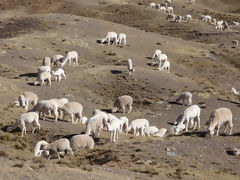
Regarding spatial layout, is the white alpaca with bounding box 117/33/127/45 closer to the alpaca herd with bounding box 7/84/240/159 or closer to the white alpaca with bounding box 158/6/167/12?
the alpaca herd with bounding box 7/84/240/159

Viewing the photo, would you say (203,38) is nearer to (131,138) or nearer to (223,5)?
(223,5)

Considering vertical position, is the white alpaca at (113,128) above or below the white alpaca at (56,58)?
below

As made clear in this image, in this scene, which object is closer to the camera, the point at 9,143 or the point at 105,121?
the point at 9,143

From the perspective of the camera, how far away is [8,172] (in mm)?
18219

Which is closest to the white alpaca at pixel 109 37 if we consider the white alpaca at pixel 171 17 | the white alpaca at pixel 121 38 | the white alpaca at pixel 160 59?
the white alpaca at pixel 121 38

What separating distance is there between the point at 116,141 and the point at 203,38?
61.2 metres

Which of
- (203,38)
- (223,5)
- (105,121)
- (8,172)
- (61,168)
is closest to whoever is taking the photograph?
(8,172)

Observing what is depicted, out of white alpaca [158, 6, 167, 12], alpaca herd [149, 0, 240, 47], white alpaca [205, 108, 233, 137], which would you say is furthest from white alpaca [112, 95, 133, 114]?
white alpaca [158, 6, 167, 12]

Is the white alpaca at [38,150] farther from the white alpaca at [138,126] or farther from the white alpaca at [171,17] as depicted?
the white alpaca at [171,17]

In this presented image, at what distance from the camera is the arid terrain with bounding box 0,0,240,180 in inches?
893

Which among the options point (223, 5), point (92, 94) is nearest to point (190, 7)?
point (223, 5)

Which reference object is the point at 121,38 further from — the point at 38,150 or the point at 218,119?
the point at 38,150

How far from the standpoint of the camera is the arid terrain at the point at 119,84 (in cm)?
2267

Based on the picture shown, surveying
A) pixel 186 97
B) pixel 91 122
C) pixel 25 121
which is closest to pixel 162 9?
pixel 186 97
